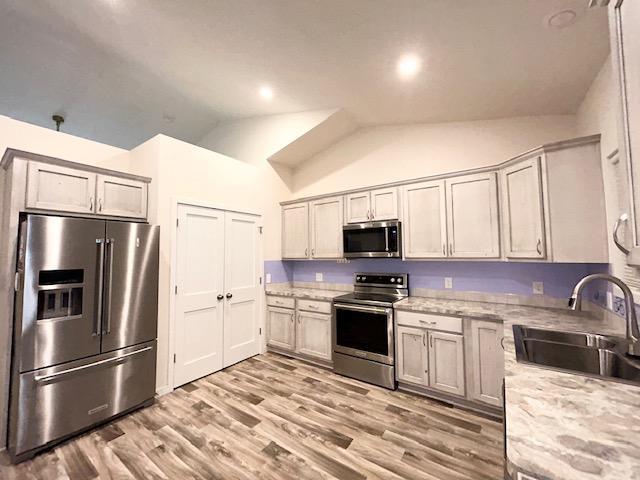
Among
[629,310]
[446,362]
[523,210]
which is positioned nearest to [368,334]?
[446,362]

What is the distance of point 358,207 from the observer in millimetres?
3629

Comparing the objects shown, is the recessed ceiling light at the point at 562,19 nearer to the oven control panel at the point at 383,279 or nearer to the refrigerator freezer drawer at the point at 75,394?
the oven control panel at the point at 383,279

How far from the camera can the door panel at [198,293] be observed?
10.1ft

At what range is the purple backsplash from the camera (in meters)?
2.58

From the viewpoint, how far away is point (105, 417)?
92.0 inches

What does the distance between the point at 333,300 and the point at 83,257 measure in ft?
8.06

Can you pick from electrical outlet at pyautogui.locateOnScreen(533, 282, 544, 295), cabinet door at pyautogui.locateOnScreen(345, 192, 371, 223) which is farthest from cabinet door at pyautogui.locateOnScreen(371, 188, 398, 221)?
electrical outlet at pyautogui.locateOnScreen(533, 282, 544, 295)

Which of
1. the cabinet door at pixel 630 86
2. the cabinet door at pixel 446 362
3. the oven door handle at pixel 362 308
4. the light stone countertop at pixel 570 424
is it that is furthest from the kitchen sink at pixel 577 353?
the oven door handle at pixel 362 308

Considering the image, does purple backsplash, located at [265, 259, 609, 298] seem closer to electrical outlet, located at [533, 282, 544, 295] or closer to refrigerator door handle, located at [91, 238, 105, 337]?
electrical outlet, located at [533, 282, 544, 295]

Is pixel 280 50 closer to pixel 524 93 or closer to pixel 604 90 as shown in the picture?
pixel 524 93

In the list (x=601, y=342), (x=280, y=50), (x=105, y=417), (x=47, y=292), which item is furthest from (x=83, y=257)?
(x=601, y=342)

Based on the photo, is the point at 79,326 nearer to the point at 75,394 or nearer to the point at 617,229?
the point at 75,394

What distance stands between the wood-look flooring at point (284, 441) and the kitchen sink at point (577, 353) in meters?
0.87

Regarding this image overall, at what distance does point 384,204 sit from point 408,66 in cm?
148
